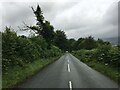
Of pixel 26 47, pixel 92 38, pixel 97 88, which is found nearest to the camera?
pixel 97 88

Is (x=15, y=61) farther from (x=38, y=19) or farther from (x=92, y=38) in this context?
(x=92, y=38)

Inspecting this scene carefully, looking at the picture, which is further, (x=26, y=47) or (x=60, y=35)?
(x=60, y=35)

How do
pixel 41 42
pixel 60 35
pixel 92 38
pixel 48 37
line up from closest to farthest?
pixel 41 42
pixel 48 37
pixel 92 38
pixel 60 35

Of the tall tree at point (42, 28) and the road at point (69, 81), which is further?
the tall tree at point (42, 28)

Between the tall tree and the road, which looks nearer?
the road

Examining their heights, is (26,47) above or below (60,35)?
below

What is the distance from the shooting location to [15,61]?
2078cm

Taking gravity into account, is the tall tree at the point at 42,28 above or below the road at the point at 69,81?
above

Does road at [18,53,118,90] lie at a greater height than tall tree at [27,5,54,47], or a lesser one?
lesser

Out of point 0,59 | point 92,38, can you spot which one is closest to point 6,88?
point 0,59

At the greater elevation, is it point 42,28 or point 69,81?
point 42,28

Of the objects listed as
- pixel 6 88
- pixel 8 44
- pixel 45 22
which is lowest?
pixel 6 88

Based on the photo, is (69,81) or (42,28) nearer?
(69,81)

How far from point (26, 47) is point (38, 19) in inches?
1198
